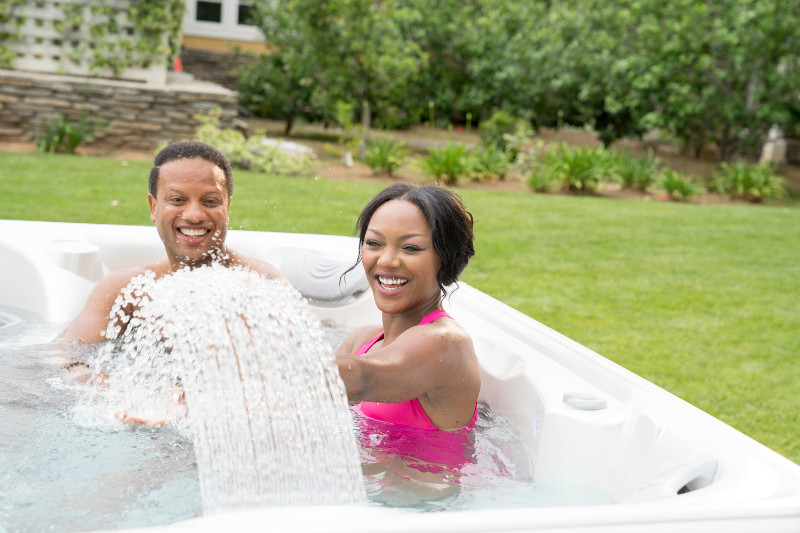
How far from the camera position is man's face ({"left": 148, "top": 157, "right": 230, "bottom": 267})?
248 cm

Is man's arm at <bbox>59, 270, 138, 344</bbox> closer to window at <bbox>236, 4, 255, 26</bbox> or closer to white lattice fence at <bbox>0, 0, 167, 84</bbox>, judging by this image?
white lattice fence at <bbox>0, 0, 167, 84</bbox>

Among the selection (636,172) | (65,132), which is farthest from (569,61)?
(65,132)

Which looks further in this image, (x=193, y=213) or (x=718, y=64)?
(x=718, y=64)

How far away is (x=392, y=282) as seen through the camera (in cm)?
197

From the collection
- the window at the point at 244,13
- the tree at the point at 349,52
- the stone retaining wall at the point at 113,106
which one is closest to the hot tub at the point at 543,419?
the stone retaining wall at the point at 113,106

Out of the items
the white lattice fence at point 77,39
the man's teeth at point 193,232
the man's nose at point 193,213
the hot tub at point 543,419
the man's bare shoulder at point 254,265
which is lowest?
the hot tub at point 543,419

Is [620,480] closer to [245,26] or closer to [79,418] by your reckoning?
[79,418]

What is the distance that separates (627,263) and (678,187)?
319 cm

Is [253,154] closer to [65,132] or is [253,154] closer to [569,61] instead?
[65,132]

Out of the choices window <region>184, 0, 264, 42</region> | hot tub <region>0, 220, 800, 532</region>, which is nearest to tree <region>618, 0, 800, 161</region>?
window <region>184, 0, 264, 42</region>

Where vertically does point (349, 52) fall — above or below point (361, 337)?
above

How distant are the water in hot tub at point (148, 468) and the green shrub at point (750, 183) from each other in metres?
7.25

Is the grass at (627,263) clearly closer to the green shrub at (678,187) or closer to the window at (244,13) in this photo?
the green shrub at (678,187)

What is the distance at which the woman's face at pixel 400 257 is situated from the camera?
1942mm
